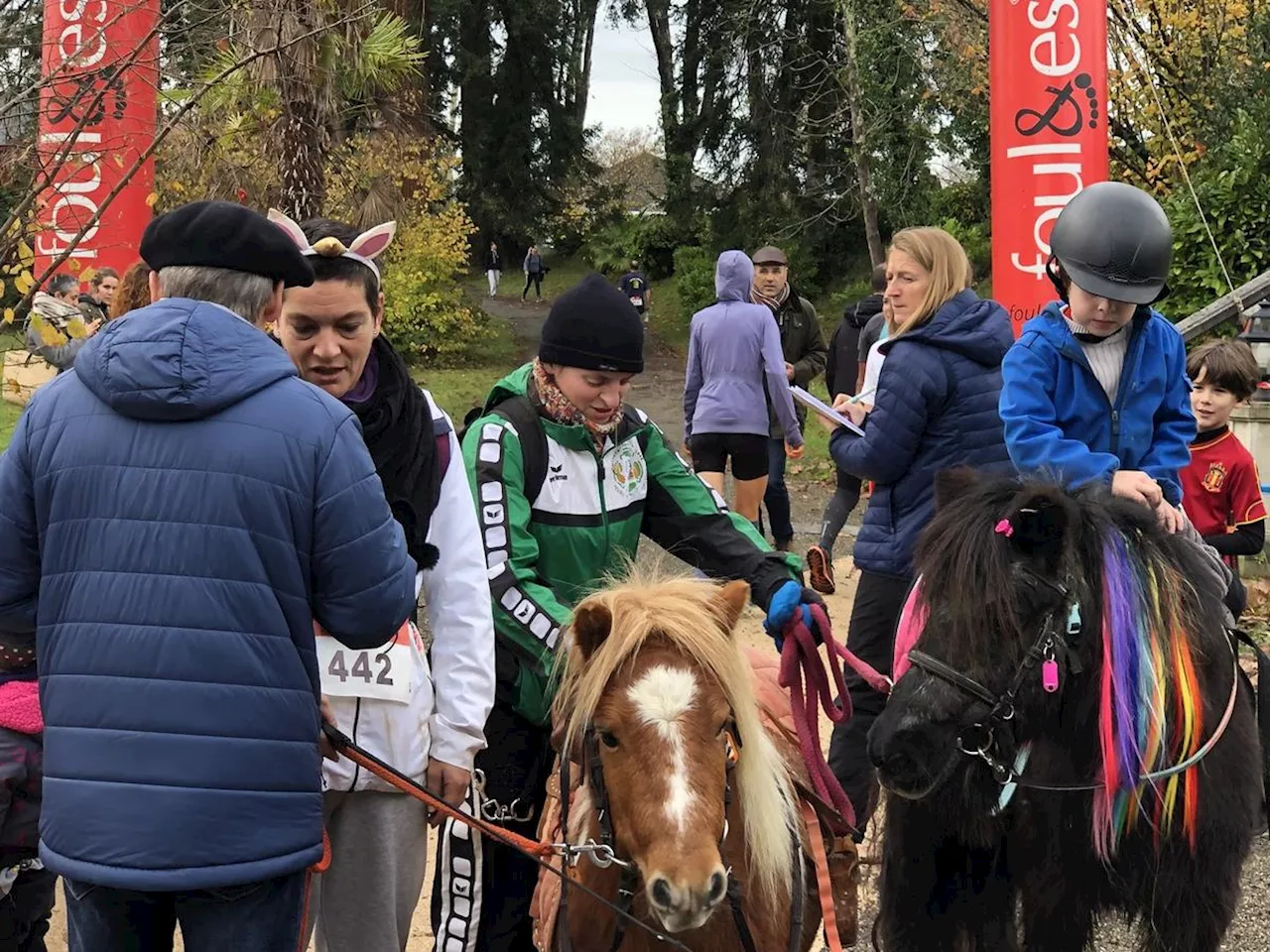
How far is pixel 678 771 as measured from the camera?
2.67 meters

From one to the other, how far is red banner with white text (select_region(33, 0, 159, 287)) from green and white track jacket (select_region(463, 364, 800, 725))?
1.57 m

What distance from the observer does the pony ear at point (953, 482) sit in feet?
11.1

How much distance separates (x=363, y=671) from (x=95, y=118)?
2.80 m

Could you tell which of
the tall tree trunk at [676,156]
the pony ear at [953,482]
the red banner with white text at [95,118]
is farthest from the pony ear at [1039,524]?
the tall tree trunk at [676,156]

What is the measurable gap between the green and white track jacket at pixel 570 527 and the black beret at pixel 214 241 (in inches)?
44.0

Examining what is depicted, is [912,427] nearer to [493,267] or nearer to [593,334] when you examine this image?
[593,334]

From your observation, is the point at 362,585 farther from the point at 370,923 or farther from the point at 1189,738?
the point at 1189,738

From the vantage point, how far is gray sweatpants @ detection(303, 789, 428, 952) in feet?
9.48

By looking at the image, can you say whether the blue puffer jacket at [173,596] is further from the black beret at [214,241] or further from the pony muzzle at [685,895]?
the pony muzzle at [685,895]

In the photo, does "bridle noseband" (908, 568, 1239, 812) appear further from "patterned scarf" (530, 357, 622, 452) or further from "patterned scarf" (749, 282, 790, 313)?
"patterned scarf" (749, 282, 790, 313)

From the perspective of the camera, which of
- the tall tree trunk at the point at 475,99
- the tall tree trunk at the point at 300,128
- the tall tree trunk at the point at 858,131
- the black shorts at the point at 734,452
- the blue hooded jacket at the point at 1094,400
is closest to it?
the blue hooded jacket at the point at 1094,400

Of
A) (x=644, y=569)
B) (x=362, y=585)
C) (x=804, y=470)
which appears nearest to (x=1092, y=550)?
(x=644, y=569)

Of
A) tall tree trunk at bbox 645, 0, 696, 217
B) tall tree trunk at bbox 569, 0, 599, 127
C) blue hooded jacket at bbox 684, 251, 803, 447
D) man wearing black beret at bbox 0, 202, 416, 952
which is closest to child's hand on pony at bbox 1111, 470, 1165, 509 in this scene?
man wearing black beret at bbox 0, 202, 416, 952

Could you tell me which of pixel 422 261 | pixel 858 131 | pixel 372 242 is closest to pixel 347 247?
pixel 372 242
